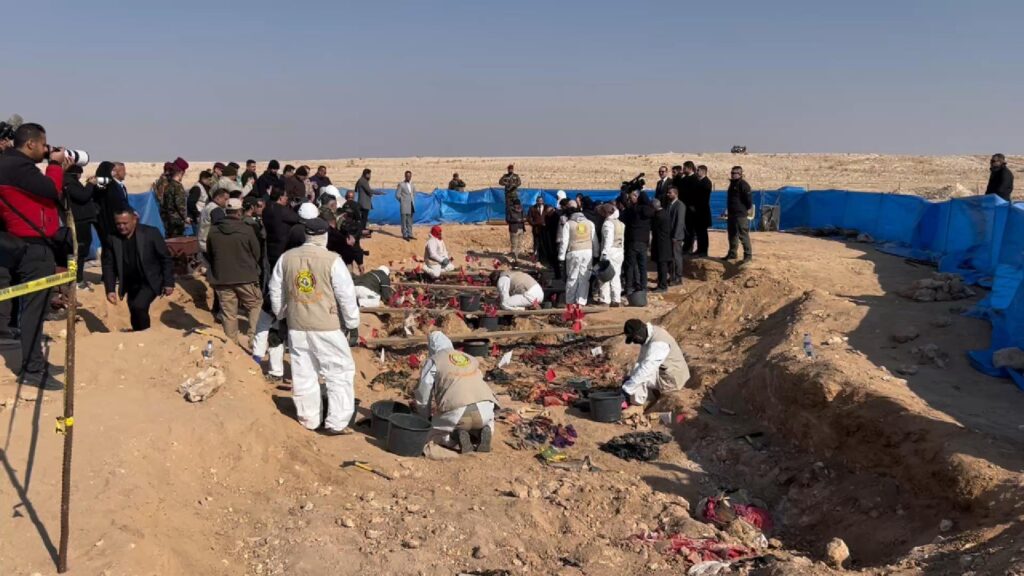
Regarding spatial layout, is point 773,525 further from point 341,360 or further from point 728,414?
point 341,360

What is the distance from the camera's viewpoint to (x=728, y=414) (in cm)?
825

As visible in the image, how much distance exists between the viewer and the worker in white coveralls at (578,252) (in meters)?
12.2

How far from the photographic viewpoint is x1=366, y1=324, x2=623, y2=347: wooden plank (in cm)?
977

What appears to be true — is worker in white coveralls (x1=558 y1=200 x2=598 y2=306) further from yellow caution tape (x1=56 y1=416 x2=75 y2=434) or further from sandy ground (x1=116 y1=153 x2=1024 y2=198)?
sandy ground (x1=116 y1=153 x2=1024 y2=198)

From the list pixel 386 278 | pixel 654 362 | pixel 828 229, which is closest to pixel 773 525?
pixel 654 362

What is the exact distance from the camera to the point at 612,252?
12.5 metres

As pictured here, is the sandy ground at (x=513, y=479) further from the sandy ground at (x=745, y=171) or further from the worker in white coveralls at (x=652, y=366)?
the sandy ground at (x=745, y=171)

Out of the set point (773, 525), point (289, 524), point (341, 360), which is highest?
point (341, 360)

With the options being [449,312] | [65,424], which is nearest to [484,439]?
[65,424]

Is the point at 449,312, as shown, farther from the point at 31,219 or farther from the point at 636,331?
the point at 31,219

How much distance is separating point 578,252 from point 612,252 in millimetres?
644

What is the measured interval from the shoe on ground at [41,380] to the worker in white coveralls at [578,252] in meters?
7.71

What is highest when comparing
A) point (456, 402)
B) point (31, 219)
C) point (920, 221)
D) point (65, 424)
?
point (31, 219)

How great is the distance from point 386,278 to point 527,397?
3.82m
